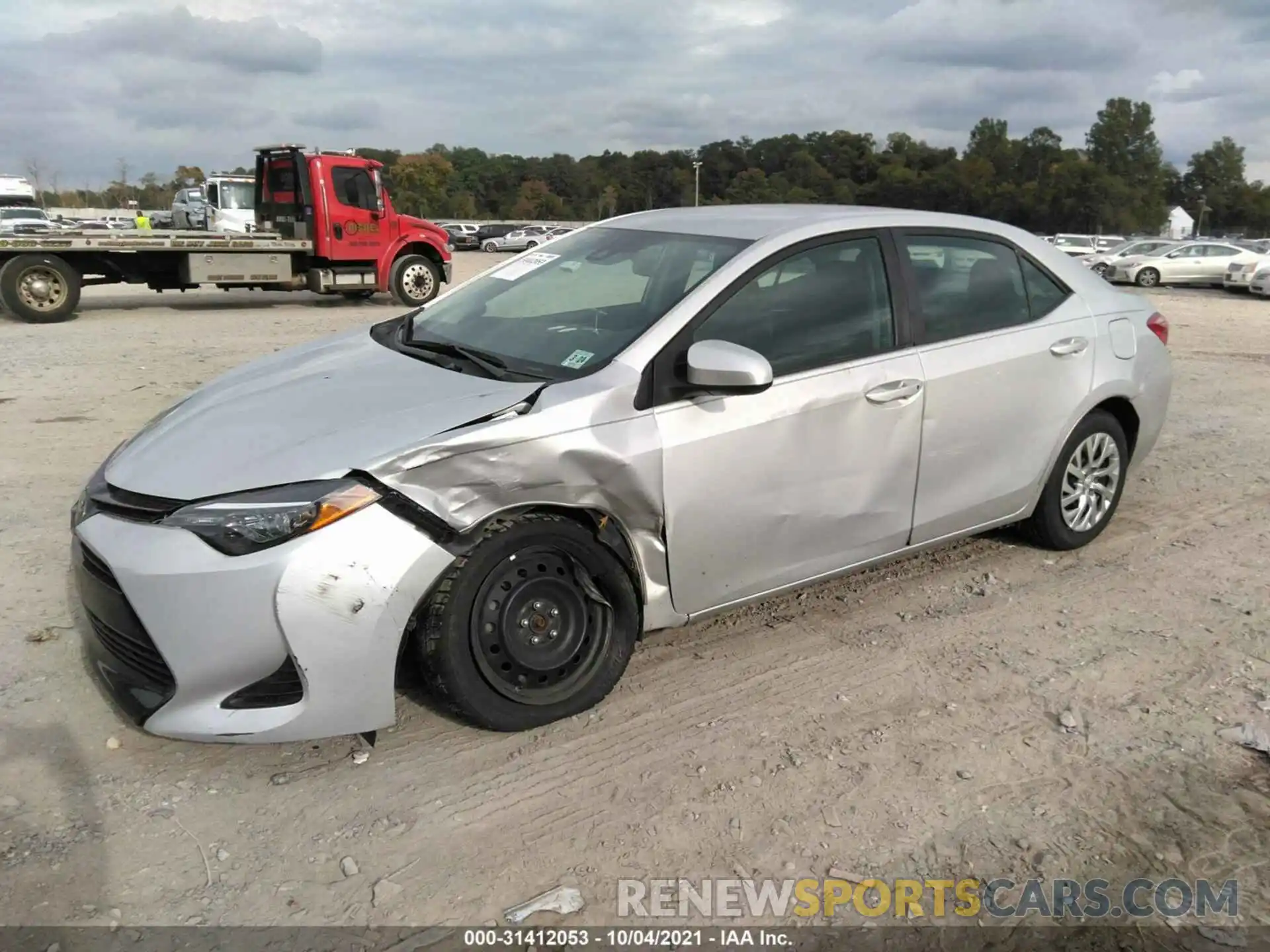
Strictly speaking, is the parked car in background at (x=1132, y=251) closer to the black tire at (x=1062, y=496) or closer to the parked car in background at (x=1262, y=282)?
the parked car in background at (x=1262, y=282)

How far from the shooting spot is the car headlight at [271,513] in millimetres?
2748

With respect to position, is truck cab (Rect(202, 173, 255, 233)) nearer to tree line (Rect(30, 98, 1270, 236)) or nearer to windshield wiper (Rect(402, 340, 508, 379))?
windshield wiper (Rect(402, 340, 508, 379))

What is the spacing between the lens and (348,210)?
16.4 metres

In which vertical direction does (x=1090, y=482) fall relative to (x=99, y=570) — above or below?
below

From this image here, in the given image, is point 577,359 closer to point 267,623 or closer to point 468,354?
point 468,354

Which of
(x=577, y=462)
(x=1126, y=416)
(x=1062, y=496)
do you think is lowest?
(x=1062, y=496)

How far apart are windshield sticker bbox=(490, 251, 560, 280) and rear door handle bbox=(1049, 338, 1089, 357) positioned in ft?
7.50

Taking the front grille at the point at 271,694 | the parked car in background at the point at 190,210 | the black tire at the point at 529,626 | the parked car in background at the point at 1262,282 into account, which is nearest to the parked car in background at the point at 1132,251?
the parked car in background at the point at 1262,282

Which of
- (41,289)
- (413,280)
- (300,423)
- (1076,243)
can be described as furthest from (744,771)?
(1076,243)

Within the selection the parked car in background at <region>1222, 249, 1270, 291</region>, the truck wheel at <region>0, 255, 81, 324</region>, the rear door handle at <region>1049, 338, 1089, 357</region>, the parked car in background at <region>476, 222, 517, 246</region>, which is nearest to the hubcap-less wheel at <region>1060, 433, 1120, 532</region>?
the rear door handle at <region>1049, 338, 1089, 357</region>

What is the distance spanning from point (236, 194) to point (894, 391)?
2532cm

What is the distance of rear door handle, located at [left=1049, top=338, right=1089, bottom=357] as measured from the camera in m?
4.41

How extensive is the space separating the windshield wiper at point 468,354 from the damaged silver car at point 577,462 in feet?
0.05

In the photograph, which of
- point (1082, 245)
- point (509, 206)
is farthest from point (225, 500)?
point (509, 206)
